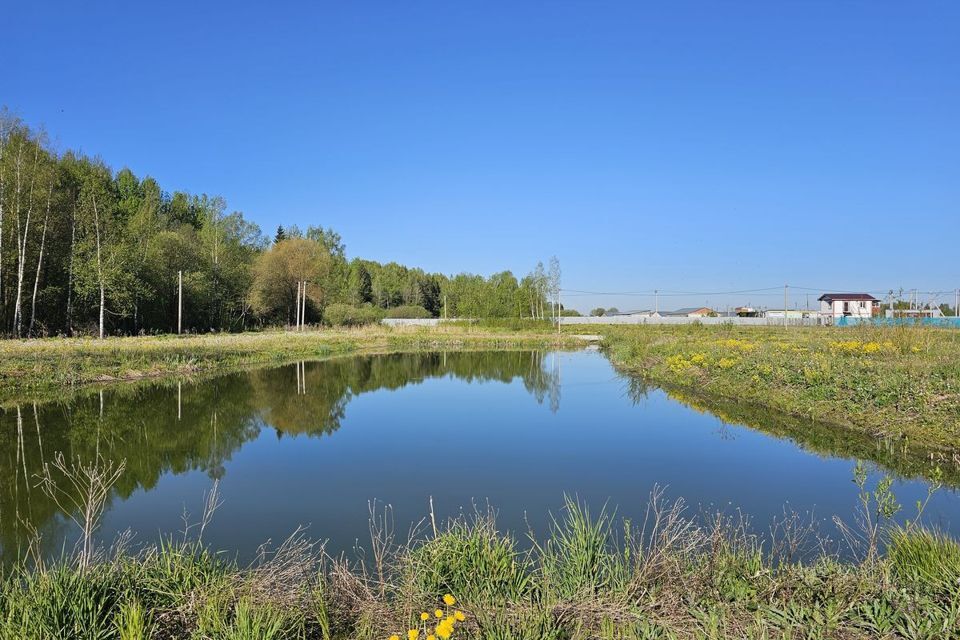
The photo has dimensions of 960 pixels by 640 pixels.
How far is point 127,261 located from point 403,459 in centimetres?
2839

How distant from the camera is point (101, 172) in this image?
31562mm

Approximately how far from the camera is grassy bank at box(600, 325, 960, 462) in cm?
958

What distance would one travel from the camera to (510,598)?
366 cm

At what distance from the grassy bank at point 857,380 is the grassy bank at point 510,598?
6.50m

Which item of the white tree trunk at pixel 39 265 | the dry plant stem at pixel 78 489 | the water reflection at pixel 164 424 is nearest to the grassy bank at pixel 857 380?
the water reflection at pixel 164 424

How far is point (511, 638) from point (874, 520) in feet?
17.6

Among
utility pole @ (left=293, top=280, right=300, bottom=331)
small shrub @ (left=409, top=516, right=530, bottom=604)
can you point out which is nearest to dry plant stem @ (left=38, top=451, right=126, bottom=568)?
small shrub @ (left=409, top=516, right=530, bottom=604)

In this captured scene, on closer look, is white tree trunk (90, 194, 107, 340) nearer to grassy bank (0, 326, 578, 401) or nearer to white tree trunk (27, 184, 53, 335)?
white tree trunk (27, 184, 53, 335)

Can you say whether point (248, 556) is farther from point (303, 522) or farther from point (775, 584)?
point (775, 584)

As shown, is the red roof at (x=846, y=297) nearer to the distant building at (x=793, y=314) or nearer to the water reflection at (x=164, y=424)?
the distant building at (x=793, y=314)

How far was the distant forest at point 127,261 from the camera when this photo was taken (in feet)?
86.0

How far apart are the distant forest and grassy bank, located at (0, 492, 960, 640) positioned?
27.8 m

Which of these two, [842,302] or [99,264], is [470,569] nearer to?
[99,264]

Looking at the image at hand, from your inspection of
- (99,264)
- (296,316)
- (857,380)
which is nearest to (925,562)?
(857,380)
